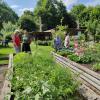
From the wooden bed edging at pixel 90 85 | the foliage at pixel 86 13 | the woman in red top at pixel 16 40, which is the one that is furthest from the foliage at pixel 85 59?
the foliage at pixel 86 13

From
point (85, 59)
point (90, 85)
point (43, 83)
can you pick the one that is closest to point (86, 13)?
point (85, 59)

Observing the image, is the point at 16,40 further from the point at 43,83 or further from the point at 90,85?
the point at 43,83

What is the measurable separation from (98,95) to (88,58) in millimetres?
5481

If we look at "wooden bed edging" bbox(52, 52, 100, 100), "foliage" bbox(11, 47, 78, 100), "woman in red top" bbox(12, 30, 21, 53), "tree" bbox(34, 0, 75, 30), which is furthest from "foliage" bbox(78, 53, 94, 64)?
"tree" bbox(34, 0, 75, 30)

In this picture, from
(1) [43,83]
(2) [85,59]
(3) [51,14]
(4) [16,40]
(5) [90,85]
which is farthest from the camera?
(3) [51,14]

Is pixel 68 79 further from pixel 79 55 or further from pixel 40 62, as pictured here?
pixel 79 55

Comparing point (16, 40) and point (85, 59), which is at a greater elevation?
point (16, 40)

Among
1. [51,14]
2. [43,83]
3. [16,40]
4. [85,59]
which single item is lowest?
[85,59]

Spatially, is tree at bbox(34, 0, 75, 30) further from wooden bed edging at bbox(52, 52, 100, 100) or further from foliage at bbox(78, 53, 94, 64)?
wooden bed edging at bbox(52, 52, 100, 100)

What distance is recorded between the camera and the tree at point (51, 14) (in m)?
75.2

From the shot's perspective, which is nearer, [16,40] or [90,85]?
[90,85]

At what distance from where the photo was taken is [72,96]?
270 inches

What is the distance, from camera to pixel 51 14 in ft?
253

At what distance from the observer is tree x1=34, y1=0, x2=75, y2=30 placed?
75.2m
